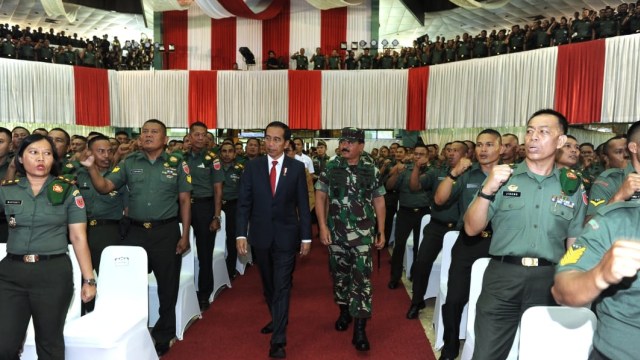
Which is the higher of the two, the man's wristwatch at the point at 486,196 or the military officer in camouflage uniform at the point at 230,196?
the man's wristwatch at the point at 486,196

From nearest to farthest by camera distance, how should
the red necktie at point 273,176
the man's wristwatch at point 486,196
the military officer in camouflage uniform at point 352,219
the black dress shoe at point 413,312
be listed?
the man's wristwatch at point 486,196 → the red necktie at point 273,176 → the military officer in camouflage uniform at point 352,219 → the black dress shoe at point 413,312

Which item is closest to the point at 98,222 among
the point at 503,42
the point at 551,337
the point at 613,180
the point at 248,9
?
the point at 551,337

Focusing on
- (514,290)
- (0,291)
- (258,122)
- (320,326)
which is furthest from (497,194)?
(258,122)

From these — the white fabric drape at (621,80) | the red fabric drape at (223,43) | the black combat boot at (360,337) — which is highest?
the red fabric drape at (223,43)

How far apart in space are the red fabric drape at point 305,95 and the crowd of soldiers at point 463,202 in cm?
737

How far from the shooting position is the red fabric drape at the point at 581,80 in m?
8.77

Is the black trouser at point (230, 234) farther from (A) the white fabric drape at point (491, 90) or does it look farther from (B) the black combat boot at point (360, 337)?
(A) the white fabric drape at point (491, 90)

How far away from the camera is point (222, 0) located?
13.4m

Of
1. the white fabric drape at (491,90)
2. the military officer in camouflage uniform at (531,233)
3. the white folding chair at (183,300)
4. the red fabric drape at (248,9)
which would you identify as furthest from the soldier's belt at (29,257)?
the red fabric drape at (248,9)

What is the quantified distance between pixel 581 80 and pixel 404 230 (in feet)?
19.9

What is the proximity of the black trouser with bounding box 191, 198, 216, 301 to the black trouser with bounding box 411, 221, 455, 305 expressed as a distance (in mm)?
1969

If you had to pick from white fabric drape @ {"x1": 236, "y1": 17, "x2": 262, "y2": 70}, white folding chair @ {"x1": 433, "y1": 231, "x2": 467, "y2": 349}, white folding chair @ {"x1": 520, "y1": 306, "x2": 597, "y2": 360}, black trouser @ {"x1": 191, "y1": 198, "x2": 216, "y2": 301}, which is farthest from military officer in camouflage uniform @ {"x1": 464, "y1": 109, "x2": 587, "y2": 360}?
white fabric drape @ {"x1": 236, "y1": 17, "x2": 262, "y2": 70}

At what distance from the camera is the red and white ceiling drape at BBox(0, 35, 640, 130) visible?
888cm

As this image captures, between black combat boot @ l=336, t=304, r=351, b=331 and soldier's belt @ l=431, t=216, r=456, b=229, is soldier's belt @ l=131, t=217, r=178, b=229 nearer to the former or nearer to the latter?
black combat boot @ l=336, t=304, r=351, b=331
